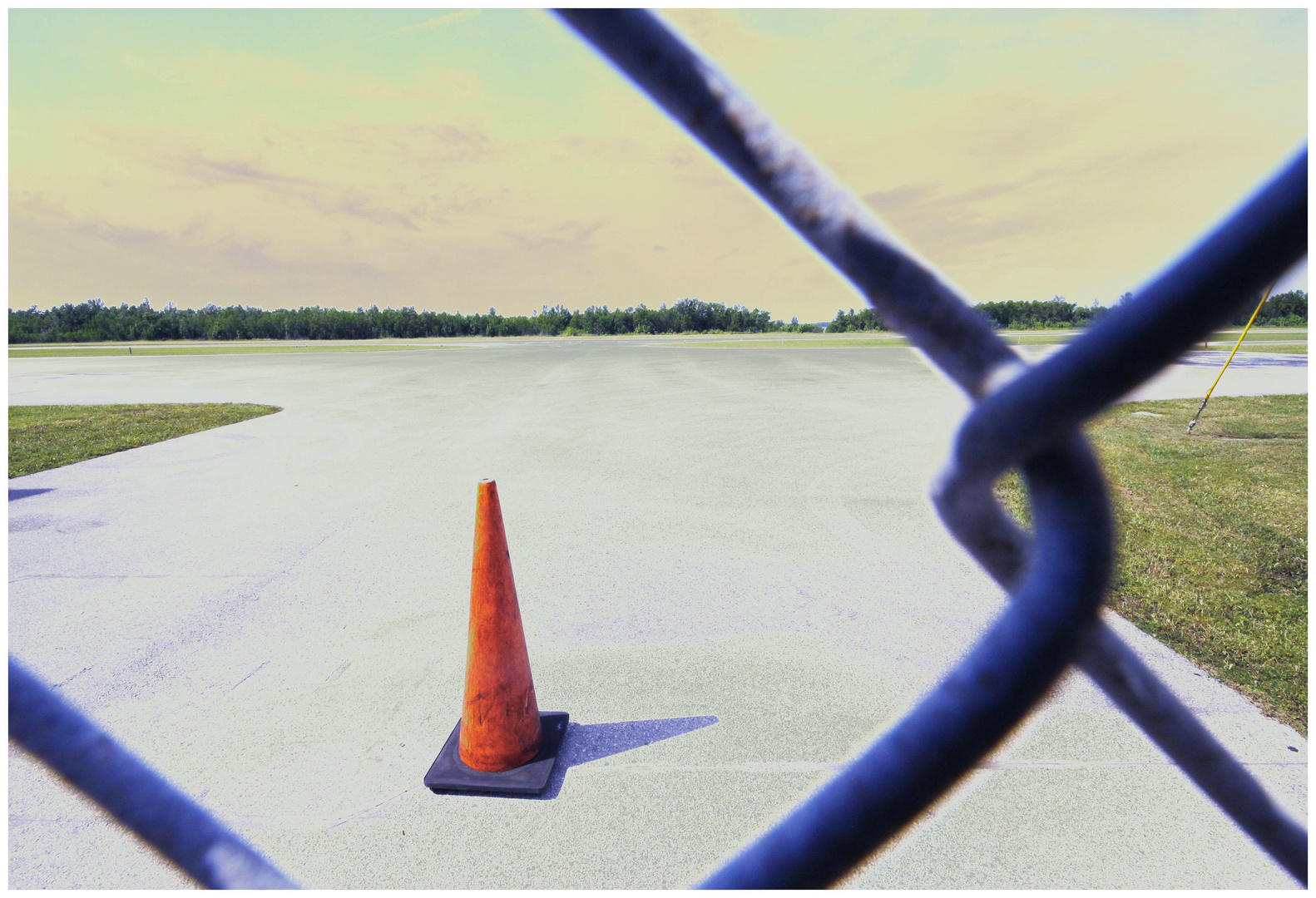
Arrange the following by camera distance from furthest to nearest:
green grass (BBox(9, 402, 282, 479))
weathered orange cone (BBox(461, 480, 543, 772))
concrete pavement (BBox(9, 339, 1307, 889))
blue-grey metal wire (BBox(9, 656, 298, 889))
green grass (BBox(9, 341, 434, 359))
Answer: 1. green grass (BBox(9, 341, 434, 359))
2. green grass (BBox(9, 402, 282, 479))
3. weathered orange cone (BBox(461, 480, 543, 772))
4. concrete pavement (BBox(9, 339, 1307, 889))
5. blue-grey metal wire (BBox(9, 656, 298, 889))

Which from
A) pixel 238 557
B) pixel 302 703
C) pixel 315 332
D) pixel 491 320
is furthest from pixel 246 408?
pixel 491 320

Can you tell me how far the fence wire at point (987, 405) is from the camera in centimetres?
39

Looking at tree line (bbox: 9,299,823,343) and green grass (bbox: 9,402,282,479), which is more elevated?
tree line (bbox: 9,299,823,343)

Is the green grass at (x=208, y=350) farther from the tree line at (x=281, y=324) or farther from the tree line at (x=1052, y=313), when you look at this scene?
the tree line at (x=1052, y=313)

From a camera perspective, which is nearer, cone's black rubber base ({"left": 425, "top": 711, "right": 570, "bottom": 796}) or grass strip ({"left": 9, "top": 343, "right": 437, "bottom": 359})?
cone's black rubber base ({"left": 425, "top": 711, "right": 570, "bottom": 796})

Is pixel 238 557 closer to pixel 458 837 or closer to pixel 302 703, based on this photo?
pixel 302 703

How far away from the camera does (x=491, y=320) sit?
8938 centimetres

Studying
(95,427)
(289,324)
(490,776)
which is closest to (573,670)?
(490,776)

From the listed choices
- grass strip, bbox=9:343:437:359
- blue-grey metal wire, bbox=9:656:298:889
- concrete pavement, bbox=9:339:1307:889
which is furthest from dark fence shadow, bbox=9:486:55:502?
grass strip, bbox=9:343:437:359

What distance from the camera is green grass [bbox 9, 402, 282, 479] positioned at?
26.9ft

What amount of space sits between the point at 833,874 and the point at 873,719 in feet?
8.03

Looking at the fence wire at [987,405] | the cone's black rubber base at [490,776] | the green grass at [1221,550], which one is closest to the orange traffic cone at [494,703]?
the cone's black rubber base at [490,776]

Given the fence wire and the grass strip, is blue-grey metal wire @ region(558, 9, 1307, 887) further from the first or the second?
the grass strip

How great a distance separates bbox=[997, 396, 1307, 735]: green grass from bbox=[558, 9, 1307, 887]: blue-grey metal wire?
79 mm
